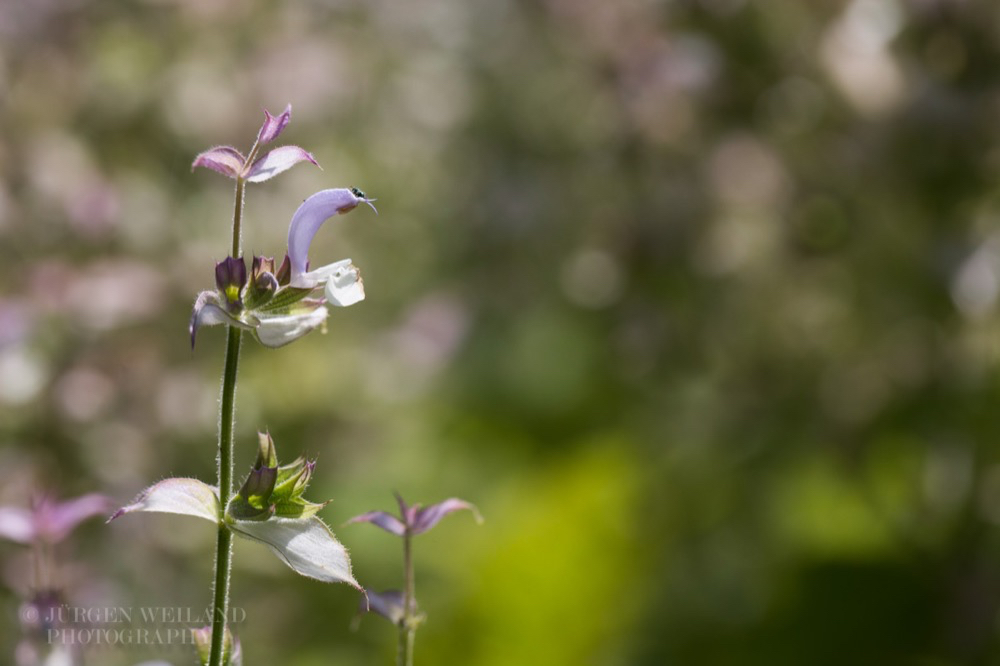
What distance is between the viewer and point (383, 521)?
0.41 meters

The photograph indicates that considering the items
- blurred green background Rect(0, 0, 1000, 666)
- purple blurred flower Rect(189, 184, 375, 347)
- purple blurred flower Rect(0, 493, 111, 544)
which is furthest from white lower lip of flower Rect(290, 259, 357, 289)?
blurred green background Rect(0, 0, 1000, 666)

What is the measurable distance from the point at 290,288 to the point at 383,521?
93 mm

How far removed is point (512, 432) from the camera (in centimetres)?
188

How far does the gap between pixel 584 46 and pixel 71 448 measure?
98 centimetres

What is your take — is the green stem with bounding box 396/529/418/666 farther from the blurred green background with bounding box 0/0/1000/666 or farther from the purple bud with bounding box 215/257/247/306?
the blurred green background with bounding box 0/0/1000/666

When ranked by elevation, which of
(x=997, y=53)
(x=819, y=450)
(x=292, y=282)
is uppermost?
(x=997, y=53)

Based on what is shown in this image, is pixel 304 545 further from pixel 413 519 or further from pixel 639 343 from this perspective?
pixel 639 343

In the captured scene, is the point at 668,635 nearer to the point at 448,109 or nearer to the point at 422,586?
the point at 422,586

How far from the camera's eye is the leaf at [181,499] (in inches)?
15.2

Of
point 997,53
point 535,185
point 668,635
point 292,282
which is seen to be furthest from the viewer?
point 535,185

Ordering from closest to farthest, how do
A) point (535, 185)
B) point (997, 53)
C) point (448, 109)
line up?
point (997, 53) < point (535, 185) < point (448, 109)

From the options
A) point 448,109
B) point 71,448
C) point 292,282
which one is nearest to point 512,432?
point 448,109

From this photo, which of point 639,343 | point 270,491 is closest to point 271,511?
point 270,491

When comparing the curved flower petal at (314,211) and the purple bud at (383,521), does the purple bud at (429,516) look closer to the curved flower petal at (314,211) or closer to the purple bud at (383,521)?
the purple bud at (383,521)
